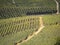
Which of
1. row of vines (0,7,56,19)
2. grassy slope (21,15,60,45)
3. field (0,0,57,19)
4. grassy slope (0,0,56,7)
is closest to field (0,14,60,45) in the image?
grassy slope (21,15,60,45)

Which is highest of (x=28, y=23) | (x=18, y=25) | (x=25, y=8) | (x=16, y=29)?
(x=16, y=29)

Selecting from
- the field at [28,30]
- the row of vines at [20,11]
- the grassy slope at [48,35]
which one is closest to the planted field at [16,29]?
the field at [28,30]

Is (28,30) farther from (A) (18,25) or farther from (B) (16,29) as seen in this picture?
(A) (18,25)

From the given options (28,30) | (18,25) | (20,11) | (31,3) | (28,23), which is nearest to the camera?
(28,30)

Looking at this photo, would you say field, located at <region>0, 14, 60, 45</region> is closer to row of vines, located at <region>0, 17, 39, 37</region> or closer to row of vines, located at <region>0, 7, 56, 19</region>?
row of vines, located at <region>0, 17, 39, 37</region>

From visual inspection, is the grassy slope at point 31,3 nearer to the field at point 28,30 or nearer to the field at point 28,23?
the field at point 28,23

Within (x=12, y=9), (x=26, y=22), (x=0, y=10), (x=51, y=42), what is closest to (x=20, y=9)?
(x=12, y=9)

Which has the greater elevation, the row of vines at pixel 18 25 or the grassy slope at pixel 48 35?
the grassy slope at pixel 48 35

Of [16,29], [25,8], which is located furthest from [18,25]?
[25,8]
